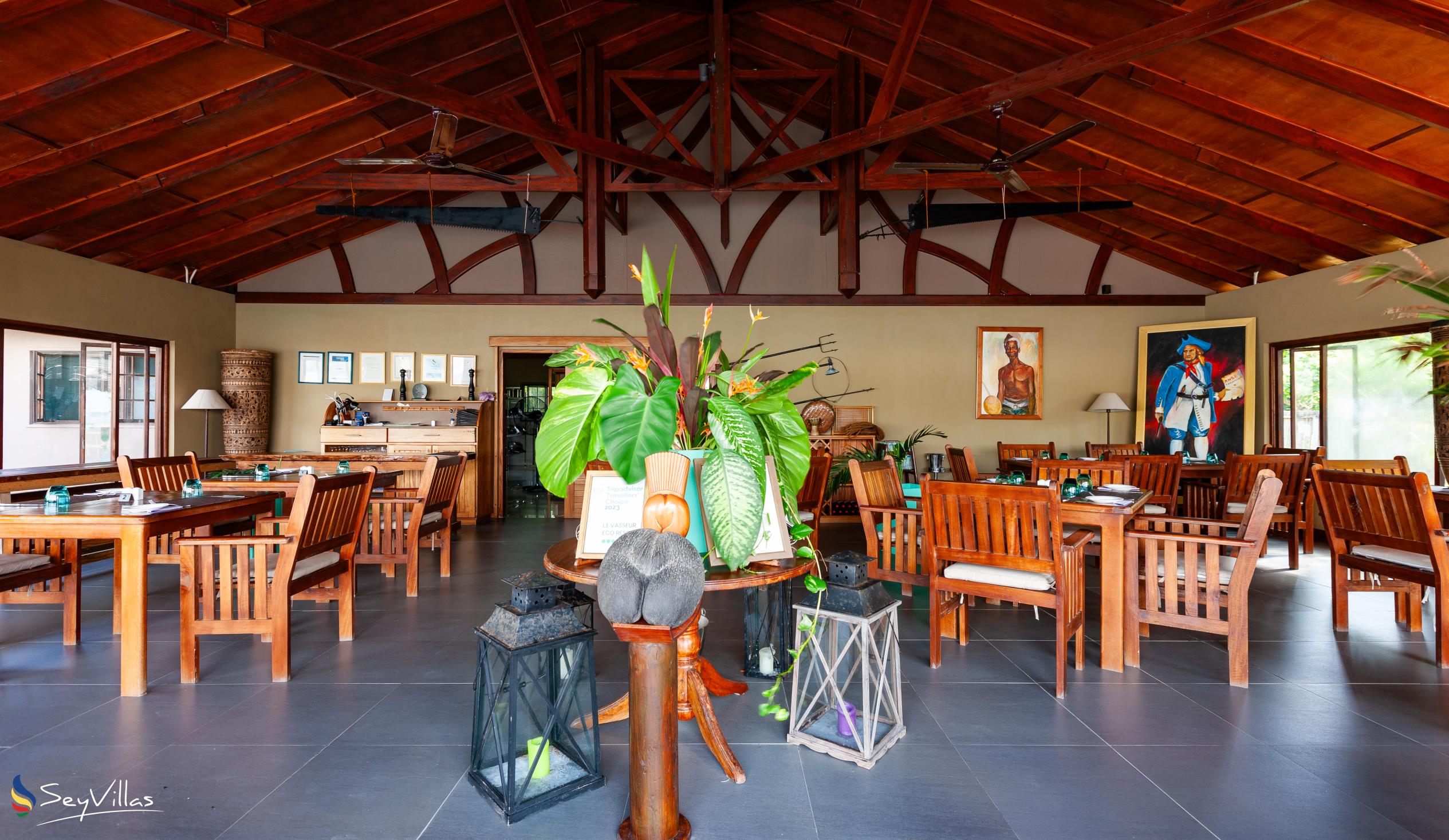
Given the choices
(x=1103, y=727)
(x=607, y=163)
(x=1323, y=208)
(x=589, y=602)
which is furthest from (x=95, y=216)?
(x=1323, y=208)

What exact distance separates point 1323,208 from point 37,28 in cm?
919

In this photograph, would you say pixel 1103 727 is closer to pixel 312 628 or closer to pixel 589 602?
pixel 589 602

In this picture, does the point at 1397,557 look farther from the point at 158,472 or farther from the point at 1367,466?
the point at 158,472

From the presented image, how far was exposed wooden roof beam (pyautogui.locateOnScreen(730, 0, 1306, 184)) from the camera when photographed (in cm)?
387

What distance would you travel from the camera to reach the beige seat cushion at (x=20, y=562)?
3.12m

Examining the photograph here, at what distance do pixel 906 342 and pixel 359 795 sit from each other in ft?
24.9

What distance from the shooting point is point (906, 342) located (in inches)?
336

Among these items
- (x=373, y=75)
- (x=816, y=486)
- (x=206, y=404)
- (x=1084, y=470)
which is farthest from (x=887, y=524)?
(x=206, y=404)

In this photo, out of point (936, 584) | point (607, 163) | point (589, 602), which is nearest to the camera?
point (589, 602)

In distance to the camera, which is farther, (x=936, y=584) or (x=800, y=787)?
(x=936, y=584)

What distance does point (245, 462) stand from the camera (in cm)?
714

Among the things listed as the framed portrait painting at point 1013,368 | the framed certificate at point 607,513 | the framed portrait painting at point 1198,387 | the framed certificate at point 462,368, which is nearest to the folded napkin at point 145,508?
the framed certificate at point 607,513

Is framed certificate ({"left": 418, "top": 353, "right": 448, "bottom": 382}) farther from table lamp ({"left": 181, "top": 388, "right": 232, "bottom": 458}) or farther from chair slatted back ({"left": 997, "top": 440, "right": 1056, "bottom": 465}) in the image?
chair slatted back ({"left": 997, "top": 440, "right": 1056, "bottom": 465})

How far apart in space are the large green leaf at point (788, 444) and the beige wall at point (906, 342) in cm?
624
